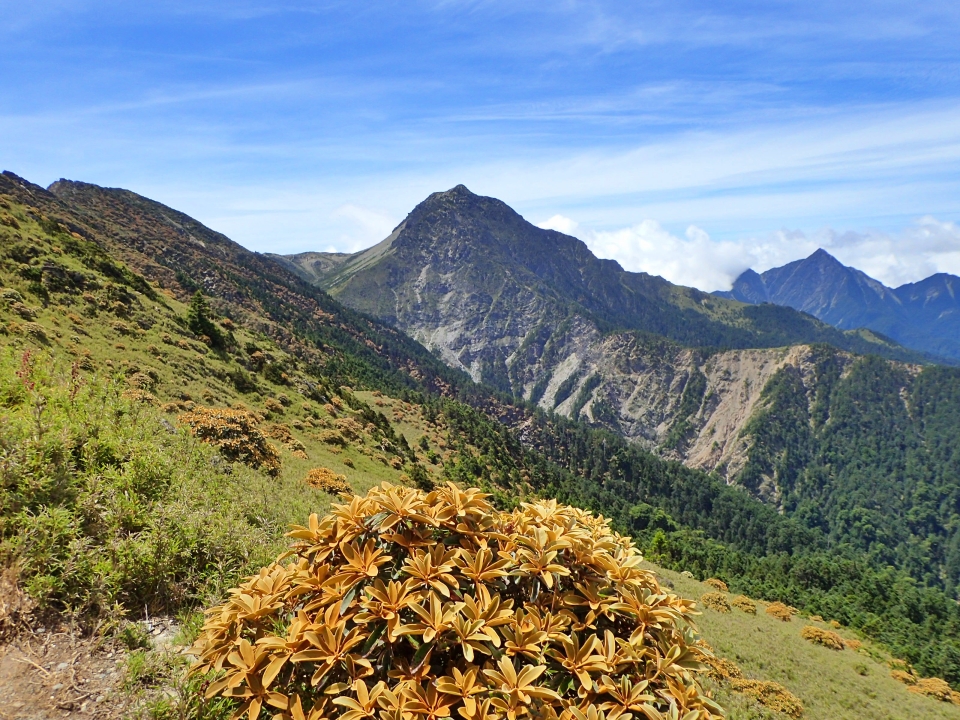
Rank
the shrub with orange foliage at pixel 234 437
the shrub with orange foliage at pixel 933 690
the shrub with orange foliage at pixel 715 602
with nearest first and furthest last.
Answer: the shrub with orange foliage at pixel 234 437 < the shrub with orange foliage at pixel 933 690 < the shrub with orange foliage at pixel 715 602

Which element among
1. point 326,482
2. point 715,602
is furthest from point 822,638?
point 326,482

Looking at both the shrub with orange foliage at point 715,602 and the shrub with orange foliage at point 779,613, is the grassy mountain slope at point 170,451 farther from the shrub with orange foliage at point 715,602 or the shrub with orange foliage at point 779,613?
the shrub with orange foliage at point 715,602

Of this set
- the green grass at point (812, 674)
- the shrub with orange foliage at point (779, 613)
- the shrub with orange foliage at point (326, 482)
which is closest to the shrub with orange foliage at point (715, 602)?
the green grass at point (812, 674)

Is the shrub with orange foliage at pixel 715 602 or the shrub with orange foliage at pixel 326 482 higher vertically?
the shrub with orange foliage at pixel 326 482

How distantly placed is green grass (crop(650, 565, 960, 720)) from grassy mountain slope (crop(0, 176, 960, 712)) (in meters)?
16.6

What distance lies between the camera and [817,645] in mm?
26078

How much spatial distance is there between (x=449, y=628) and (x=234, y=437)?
15165mm

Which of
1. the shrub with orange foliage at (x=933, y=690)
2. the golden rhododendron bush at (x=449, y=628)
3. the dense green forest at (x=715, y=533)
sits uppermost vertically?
the golden rhododendron bush at (x=449, y=628)

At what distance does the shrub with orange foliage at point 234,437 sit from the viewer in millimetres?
15039

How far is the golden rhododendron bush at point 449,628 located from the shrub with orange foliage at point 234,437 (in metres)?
12.6

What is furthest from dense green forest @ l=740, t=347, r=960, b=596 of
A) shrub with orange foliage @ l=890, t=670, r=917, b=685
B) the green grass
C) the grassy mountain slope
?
the green grass

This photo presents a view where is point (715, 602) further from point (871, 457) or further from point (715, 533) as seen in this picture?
point (871, 457)

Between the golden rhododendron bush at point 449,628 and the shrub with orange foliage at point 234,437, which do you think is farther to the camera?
the shrub with orange foliage at point 234,437

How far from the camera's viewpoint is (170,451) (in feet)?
33.1
